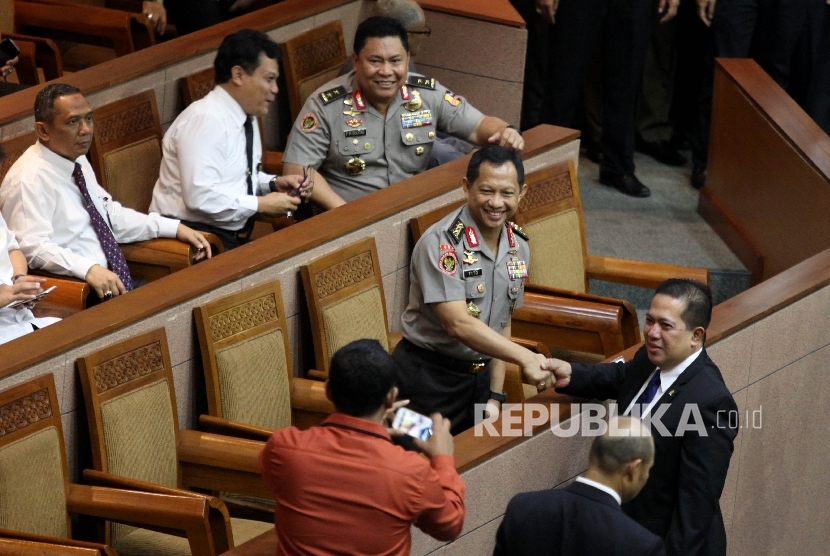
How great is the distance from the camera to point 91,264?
401 centimetres

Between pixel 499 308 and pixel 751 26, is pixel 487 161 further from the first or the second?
pixel 751 26

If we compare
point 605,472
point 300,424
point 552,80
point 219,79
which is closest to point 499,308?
point 300,424

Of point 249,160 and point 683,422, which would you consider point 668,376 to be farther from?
point 249,160

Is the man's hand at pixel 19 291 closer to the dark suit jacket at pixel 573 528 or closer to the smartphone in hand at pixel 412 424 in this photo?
the smartphone in hand at pixel 412 424

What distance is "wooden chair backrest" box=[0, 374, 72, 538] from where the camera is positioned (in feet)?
10.6

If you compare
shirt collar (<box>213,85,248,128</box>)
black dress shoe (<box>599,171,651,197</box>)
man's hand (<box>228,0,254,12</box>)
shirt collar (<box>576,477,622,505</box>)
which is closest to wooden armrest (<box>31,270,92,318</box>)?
shirt collar (<box>213,85,248,128</box>)

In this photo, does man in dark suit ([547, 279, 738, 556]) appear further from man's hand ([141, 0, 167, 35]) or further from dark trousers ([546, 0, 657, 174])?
man's hand ([141, 0, 167, 35])

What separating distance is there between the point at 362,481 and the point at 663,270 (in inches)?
95.5

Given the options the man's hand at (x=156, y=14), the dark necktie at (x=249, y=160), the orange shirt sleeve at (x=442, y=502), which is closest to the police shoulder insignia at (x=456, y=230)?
the orange shirt sleeve at (x=442, y=502)

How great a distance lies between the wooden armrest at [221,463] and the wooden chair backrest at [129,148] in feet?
4.46

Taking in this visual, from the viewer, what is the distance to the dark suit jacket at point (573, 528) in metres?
2.68

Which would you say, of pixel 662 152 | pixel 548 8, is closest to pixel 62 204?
pixel 548 8

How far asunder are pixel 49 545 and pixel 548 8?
376 centimetres

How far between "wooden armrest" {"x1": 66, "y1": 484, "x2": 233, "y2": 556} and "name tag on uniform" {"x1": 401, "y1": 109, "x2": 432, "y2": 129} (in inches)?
79.4
